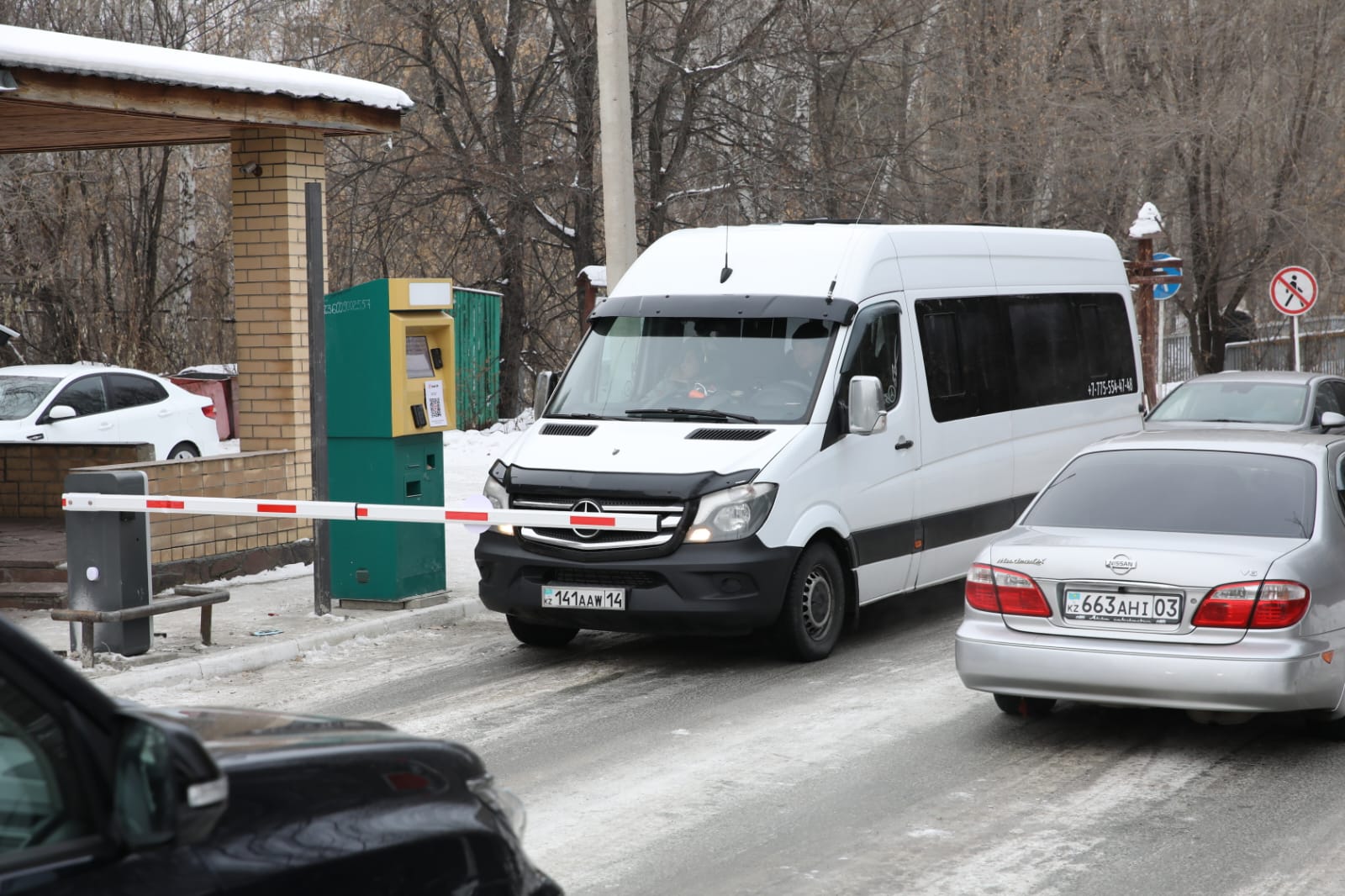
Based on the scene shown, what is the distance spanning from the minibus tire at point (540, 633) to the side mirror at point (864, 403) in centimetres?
209

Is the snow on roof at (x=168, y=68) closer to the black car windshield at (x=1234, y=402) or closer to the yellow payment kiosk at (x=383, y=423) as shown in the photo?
the yellow payment kiosk at (x=383, y=423)

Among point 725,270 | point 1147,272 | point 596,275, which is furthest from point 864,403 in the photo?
point 1147,272

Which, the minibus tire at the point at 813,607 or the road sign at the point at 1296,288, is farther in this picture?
the road sign at the point at 1296,288

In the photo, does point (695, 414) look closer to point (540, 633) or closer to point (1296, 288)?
point (540, 633)

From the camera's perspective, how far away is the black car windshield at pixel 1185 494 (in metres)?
6.86

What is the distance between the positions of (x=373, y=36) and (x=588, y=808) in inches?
786

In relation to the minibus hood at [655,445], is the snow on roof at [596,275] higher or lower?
higher

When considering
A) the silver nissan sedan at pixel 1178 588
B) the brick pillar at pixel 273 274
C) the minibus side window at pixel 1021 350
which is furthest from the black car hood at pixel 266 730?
the brick pillar at pixel 273 274

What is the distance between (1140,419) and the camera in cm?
1309

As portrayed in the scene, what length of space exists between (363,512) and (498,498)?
2.55 ft

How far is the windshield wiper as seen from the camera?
29.5ft

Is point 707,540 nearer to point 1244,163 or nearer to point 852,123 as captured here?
point 852,123

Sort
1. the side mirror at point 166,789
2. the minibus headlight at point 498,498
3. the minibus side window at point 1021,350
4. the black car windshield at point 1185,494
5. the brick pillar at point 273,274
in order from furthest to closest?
the brick pillar at point 273,274, the minibus side window at point 1021,350, the minibus headlight at point 498,498, the black car windshield at point 1185,494, the side mirror at point 166,789

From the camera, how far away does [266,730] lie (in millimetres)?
2791
